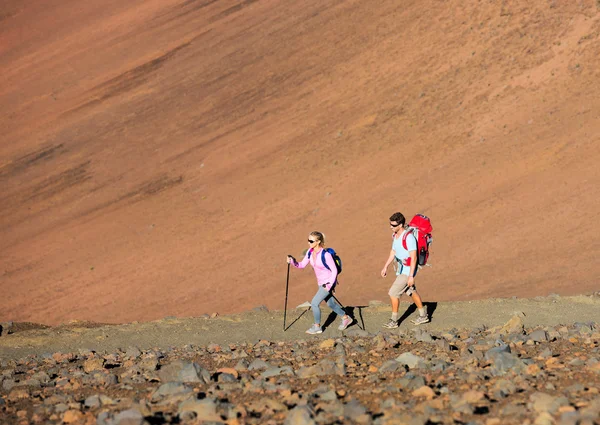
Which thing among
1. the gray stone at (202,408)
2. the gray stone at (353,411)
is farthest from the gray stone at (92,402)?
the gray stone at (353,411)

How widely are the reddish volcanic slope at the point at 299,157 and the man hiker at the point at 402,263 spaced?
22.2 feet

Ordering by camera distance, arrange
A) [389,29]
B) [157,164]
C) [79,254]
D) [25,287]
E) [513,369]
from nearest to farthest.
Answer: [513,369], [25,287], [79,254], [157,164], [389,29]

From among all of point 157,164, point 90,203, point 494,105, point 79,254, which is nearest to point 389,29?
point 494,105

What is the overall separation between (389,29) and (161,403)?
28263 millimetres

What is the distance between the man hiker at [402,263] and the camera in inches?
377

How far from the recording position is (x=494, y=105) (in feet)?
85.4

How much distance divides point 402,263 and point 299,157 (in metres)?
16.0

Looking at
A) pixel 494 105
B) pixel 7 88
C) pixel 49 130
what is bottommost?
pixel 494 105

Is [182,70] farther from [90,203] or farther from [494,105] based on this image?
[494,105]

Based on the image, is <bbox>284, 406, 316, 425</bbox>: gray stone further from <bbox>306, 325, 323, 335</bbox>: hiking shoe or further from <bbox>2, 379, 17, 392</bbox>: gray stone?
<bbox>306, 325, 323, 335</bbox>: hiking shoe

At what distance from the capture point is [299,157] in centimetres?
2573

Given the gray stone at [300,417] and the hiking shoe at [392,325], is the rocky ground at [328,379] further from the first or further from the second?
the hiking shoe at [392,325]

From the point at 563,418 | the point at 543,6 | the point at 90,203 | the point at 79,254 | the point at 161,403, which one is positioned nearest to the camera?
the point at 563,418

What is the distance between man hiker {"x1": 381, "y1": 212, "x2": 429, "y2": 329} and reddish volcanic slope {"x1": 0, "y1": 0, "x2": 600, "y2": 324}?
266 inches
